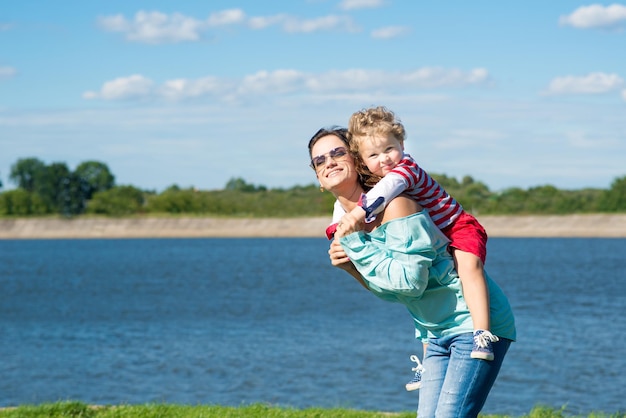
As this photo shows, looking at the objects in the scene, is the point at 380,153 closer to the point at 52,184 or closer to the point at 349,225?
the point at 349,225

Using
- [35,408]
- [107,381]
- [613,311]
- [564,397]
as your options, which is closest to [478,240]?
[35,408]

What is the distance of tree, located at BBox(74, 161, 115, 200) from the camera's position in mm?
114562

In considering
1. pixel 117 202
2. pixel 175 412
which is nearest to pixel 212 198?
pixel 117 202

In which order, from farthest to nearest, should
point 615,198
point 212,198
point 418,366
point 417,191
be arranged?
point 212,198, point 615,198, point 418,366, point 417,191

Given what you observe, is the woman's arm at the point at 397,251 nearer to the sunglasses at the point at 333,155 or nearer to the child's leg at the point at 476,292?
the child's leg at the point at 476,292

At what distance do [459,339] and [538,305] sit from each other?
26.6 meters

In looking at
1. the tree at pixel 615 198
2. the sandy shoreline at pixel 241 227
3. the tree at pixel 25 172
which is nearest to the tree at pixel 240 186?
the sandy shoreline at pixel 241 227

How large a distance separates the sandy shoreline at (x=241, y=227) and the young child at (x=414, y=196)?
81.1 meters

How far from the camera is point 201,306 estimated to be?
30.7m

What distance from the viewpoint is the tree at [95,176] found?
115 meters

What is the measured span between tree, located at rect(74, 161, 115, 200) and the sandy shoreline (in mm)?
7961

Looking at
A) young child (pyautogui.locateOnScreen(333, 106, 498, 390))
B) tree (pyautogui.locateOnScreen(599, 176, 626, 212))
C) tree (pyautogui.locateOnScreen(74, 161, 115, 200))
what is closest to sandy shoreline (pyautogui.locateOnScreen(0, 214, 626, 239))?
tree (pyautogui.locateOnScreen(599, 176, 626, 212))

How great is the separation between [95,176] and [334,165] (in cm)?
11810

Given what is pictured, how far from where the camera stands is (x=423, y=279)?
321cm
